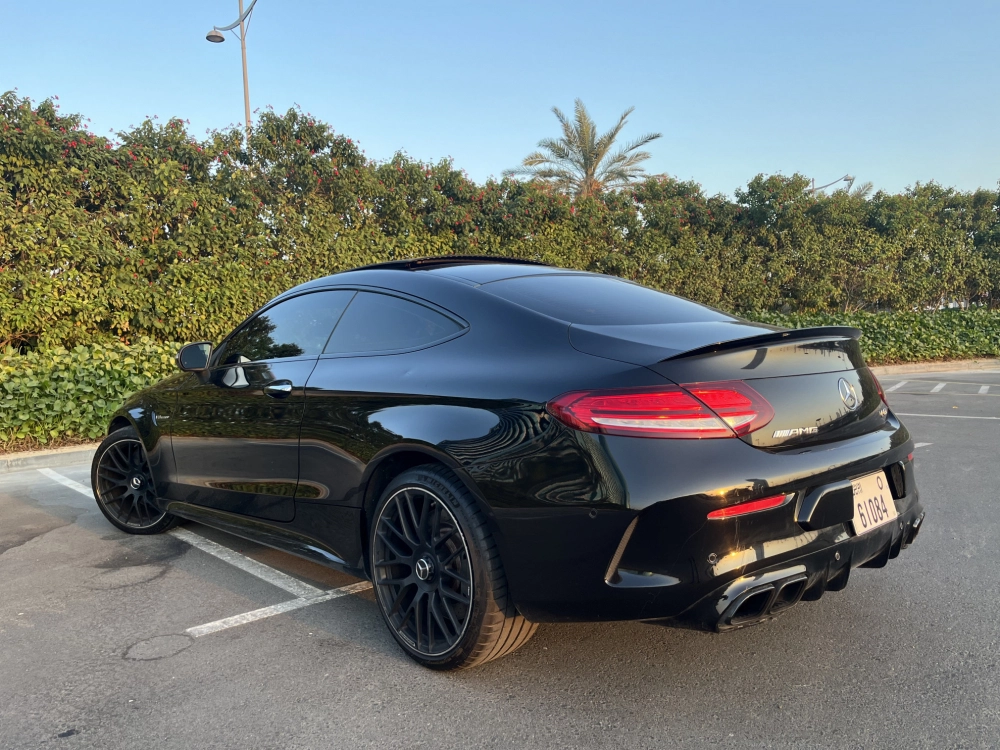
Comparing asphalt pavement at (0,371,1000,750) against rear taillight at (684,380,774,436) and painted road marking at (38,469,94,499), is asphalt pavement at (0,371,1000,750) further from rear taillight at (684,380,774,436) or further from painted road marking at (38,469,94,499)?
painted road marking at (38,469,94,499)

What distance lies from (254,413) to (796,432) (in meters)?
2.38

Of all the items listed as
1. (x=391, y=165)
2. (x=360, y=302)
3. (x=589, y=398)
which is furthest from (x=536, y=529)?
(x=391, y=165)

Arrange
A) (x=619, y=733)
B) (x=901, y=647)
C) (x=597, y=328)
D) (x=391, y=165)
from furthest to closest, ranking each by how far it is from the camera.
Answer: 1. (x=391, y=165)
2. (x=901, y=647)
3. (x=597, y=328)
4. (x=619, y=733)

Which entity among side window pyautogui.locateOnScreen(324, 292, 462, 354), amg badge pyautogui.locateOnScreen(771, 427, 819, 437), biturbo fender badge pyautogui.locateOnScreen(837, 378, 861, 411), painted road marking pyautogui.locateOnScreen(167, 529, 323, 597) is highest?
side window pyautogui.locateOnScreen(324, 292, 462, 354)

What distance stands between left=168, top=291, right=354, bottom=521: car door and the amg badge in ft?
6.40

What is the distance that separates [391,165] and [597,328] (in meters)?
11.1

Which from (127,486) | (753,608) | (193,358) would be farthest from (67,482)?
(753,608)

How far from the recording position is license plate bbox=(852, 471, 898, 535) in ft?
9.13

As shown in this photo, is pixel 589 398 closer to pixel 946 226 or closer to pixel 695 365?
pixel 695 365

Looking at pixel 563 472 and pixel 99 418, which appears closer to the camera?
pixel 563 472

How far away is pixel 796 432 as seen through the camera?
2662 mm

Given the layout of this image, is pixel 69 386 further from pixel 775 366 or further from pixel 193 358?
pixel 775 366

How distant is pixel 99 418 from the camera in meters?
8.31

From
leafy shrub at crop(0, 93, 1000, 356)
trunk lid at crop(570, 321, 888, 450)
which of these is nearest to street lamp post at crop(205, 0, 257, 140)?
leafy shrub at crop(0, 93, 1000, 356)
